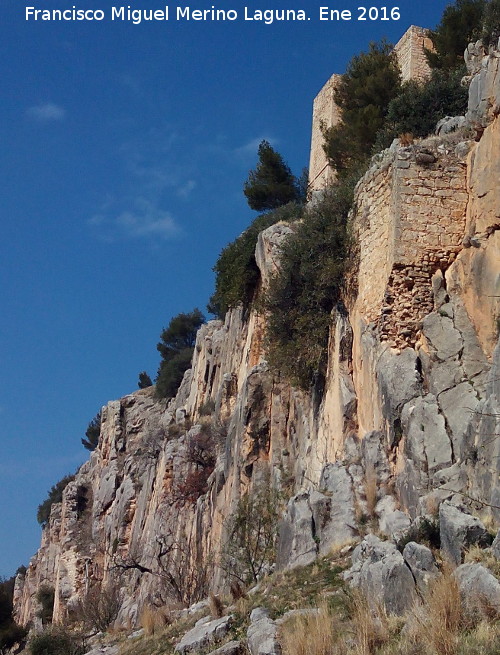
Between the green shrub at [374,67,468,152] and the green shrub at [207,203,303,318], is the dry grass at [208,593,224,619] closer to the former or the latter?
the green shrub at [374,67,468,152]

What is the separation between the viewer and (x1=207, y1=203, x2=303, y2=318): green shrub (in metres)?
23.6

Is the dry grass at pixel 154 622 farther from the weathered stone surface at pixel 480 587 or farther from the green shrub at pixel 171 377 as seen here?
the green shrub at pixel 171 377

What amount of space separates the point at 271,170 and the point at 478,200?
19.0 m

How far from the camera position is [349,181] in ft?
59.4

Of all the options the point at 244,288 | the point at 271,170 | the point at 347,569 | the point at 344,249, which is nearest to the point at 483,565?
the point at 347,569

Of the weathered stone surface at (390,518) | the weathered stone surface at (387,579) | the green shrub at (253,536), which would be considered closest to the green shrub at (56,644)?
the green shrub at (253,536)

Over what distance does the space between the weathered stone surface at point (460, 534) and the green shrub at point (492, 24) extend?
35.0ft

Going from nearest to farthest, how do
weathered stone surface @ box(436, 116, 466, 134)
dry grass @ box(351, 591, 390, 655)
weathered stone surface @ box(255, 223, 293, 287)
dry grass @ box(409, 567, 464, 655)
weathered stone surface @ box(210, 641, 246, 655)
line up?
dry grass @ box(409, 567, 464, 655) → dry grass @ box(351, 591, 390, 655) → weathered stone surface @ box(210, 641, 246, 655) → weathered stone surface @ box(436, 116, 466, 134) → weathered stone surface @ box(255, 223, 293, 287)

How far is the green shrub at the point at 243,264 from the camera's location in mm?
23641

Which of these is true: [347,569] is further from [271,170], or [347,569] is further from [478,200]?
[271,170]

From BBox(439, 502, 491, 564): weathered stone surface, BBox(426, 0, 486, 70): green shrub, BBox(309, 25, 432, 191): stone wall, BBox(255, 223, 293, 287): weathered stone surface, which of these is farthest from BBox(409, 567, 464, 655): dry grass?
BBox(426, 0, 486, 70): green shrub

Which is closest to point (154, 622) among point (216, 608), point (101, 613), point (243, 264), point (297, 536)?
point (216, 608)

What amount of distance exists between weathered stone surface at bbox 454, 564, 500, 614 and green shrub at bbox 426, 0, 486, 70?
2040 centimetres

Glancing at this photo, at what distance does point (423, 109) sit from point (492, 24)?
3489 mm
